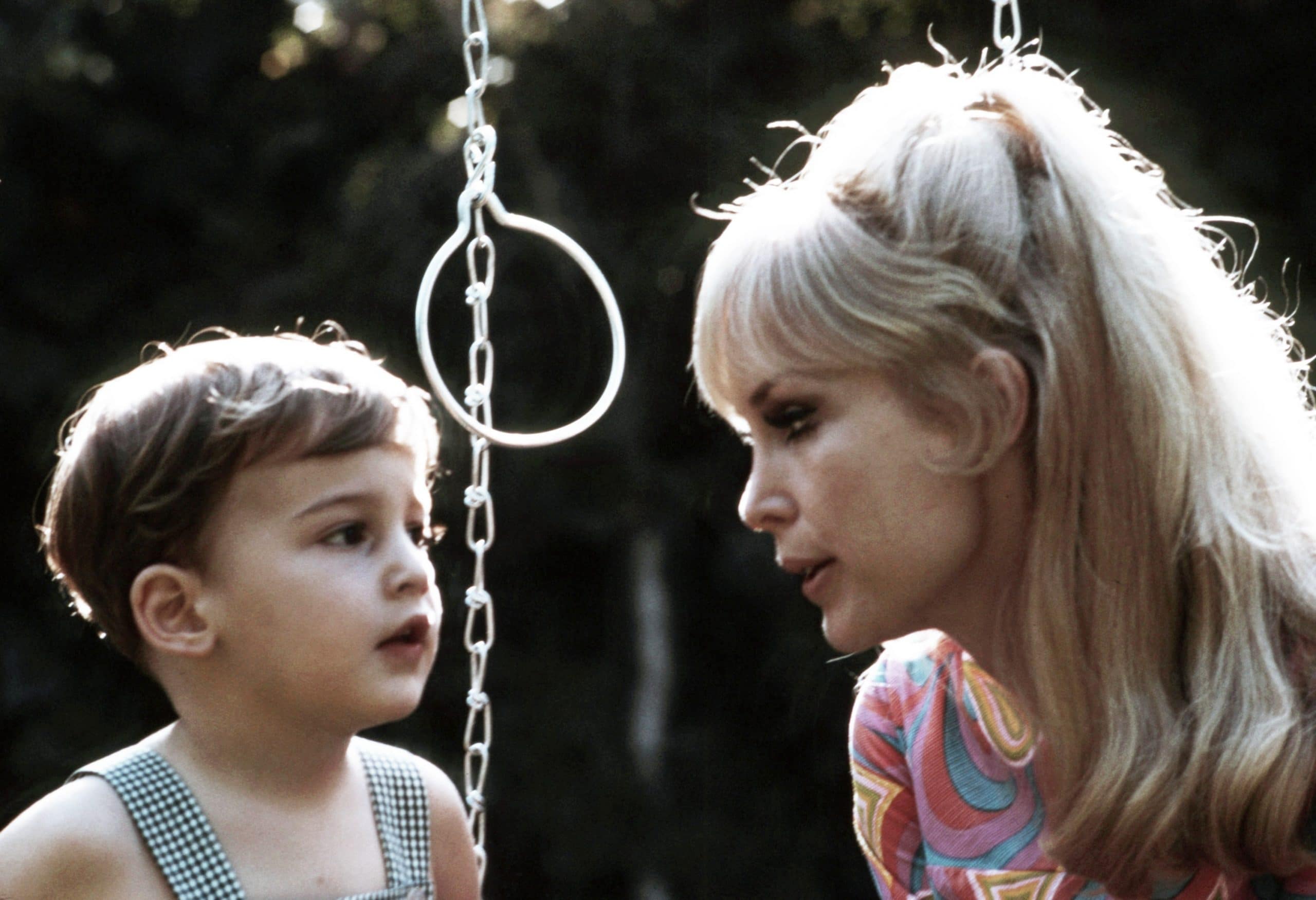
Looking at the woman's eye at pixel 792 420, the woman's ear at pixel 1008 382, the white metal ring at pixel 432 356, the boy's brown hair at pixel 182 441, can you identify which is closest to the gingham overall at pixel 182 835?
the boy's brown hair at pixel 182 441

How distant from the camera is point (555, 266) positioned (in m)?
3.07

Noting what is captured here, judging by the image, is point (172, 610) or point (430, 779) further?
point (430, 779)

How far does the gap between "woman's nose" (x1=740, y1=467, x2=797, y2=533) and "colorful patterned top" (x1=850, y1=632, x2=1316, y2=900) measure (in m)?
0.26

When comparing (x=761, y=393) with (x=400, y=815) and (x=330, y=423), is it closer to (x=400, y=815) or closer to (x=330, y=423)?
(x=330, y=423)

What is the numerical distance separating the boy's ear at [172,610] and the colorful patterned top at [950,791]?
60cm

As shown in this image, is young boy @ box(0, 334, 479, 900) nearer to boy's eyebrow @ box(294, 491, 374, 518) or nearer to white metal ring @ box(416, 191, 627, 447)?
boy's eyebrow @ box(294, 491, 374, 518)

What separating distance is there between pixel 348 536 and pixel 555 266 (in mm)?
1815

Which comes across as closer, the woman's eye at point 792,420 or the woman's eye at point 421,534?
the woman's eye at point 792,420

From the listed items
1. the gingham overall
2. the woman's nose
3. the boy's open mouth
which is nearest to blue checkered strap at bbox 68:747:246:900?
the gingham overall

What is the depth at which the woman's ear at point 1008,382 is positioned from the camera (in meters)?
1.21

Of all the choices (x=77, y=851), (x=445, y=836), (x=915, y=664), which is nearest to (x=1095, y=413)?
(x=915, y=664)

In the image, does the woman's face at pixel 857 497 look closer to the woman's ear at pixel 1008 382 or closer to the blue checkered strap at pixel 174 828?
the woman's ear at pixel 1008 382

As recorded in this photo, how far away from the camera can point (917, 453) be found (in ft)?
4.04

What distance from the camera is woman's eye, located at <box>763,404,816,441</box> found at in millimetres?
1237
